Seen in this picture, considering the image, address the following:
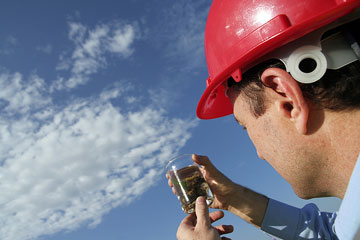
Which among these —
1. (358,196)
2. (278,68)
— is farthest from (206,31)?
(358,196)

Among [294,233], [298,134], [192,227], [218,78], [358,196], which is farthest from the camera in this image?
[294,233]

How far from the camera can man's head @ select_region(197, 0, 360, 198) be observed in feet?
7.06

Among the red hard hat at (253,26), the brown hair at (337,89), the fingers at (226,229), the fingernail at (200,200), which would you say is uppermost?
the red hard hat at (253,26)

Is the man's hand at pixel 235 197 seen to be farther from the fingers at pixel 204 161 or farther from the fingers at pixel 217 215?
the fingers at pixel 217 215

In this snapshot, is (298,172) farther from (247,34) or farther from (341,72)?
(247,34)

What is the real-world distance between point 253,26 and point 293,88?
2.28 ft

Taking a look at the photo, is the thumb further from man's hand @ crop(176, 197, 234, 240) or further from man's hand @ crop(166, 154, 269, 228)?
man's hand @ crop(166, 154, 269, 228)

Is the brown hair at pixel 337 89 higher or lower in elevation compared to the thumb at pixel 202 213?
higher

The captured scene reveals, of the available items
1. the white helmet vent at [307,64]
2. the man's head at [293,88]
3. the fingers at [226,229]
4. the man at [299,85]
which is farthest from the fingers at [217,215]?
the white helmet vent at [307,64]

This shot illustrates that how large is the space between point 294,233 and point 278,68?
107 inches

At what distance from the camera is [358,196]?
1.74 meters

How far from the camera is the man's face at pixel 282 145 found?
2404 mm

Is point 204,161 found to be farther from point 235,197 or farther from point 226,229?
point 226,229

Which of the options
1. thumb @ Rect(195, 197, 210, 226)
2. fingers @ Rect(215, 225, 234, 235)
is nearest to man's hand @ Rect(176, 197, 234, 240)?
thumb @ Rect(195, 197, 210, 226)
